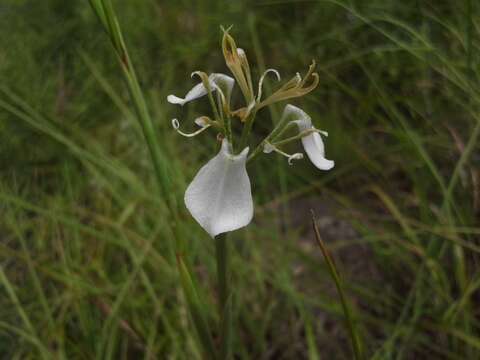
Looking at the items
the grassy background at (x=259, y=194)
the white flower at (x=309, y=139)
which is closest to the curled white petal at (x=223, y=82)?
the white flower at (x=309, y=139)

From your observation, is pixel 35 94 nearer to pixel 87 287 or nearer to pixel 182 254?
pixel 87 287

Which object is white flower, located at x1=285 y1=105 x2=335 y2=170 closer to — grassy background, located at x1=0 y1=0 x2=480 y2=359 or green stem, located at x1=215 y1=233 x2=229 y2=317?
green stem, located at x1=215 y1=233 x2=229 y2=317

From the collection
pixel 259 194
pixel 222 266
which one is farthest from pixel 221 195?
pixel 259 194

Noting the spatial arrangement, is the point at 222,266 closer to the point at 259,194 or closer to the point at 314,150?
the point at 314,150

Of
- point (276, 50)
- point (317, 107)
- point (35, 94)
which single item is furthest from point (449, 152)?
point (35, 94)

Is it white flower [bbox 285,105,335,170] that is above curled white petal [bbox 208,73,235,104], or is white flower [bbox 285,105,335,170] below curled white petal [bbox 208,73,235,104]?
below

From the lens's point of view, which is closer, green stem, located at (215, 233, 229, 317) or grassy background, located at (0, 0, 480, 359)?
green stem, located at (215, 233, 229, 317)

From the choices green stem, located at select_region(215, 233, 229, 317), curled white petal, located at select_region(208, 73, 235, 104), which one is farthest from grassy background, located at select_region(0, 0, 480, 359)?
green stem, located at select_region(215, 233, 229, 317)
